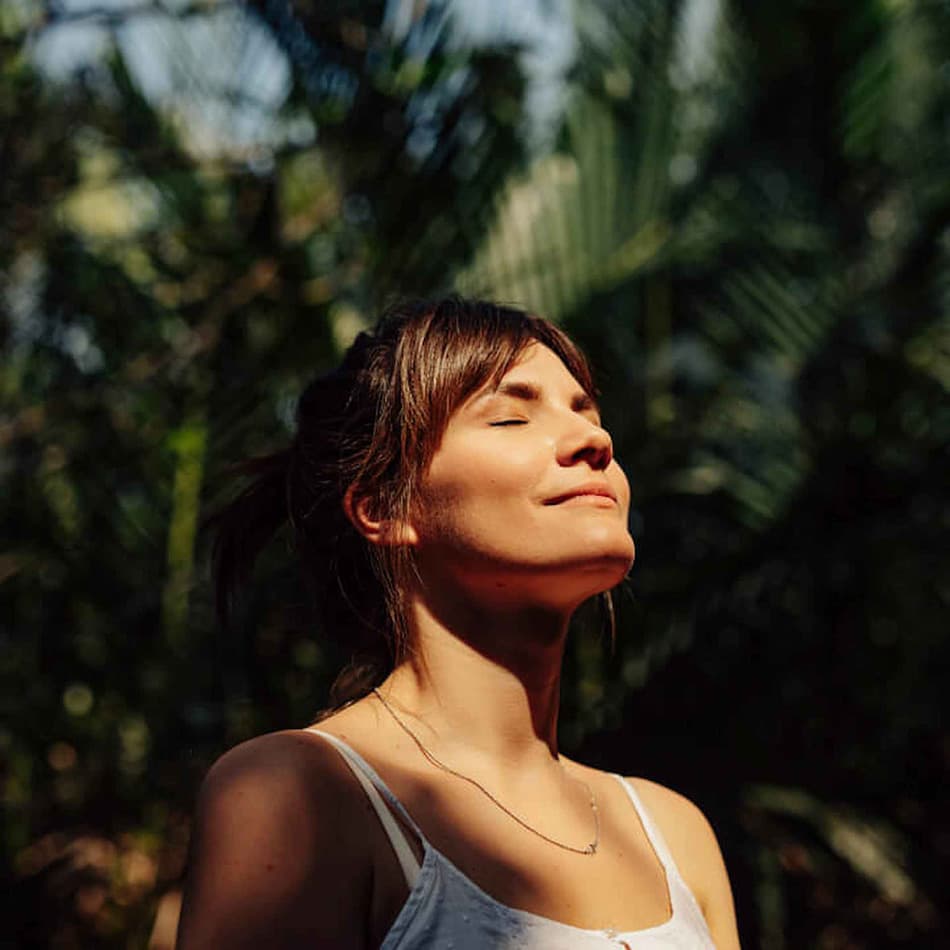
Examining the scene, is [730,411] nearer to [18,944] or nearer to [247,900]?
[18,944]

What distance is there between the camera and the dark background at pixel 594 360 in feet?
9.61

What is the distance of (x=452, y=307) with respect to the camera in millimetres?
1696

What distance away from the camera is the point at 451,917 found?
1277 mm

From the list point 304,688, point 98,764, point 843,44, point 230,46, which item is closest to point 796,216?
point 843,44

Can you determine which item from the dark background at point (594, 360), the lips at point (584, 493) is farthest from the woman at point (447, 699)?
the dark background at point (594, 360)

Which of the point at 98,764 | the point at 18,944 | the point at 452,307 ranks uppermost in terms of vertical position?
the point at 452,307

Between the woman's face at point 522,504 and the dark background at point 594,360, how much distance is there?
4.18ft

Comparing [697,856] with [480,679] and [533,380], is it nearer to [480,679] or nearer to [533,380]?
[480,679]

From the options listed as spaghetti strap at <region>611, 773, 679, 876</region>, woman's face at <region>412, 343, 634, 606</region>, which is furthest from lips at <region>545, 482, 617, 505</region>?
spaghetti strap at <region>611, 773, 679, 876</region>

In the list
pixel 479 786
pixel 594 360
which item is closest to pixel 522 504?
pixel 479 786

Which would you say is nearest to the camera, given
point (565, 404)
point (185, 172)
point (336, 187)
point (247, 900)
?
point (247, 900)

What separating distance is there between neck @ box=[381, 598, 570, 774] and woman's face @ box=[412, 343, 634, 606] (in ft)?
0.16

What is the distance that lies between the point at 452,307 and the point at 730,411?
189 cm

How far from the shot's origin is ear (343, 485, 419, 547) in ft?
5.23
